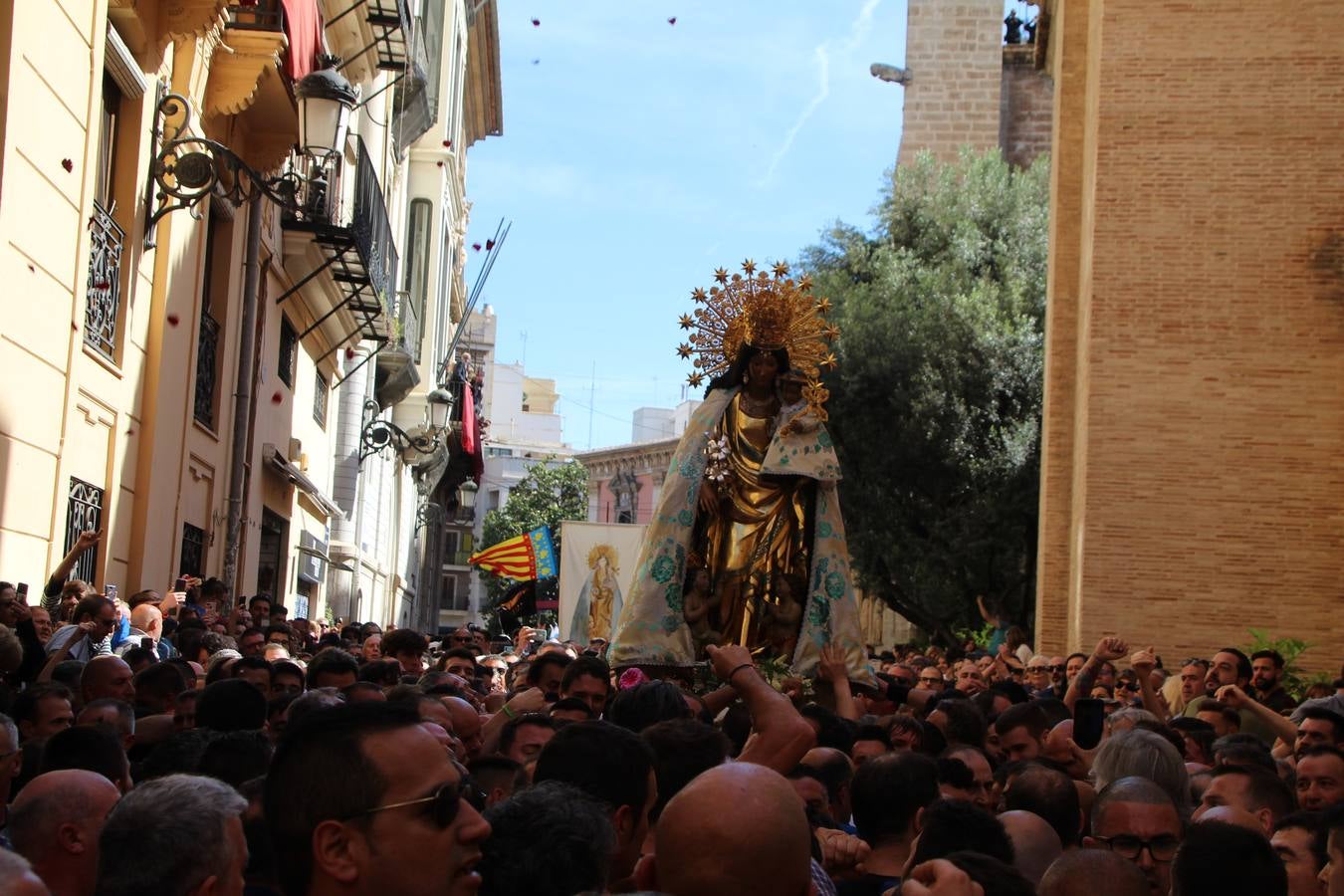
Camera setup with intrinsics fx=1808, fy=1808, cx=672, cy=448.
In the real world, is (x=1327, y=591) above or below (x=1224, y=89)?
below

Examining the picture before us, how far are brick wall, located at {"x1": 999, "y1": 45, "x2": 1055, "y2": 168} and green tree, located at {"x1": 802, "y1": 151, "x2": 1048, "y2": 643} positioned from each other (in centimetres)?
933

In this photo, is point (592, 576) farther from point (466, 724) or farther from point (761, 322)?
point (466, 724)

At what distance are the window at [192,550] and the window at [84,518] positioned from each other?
2505 millimetres

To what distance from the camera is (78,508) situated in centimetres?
1227

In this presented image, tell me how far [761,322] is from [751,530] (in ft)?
4.59

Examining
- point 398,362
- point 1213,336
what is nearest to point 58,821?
point 1213,336

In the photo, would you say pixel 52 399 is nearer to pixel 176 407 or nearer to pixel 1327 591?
pixel 176 407

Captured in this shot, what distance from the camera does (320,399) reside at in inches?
944

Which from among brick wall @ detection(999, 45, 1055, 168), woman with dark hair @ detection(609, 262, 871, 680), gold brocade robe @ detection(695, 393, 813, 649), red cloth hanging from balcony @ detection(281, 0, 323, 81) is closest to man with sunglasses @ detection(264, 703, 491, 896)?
woman with dark hair @ detection(609, 262, 871, 680)

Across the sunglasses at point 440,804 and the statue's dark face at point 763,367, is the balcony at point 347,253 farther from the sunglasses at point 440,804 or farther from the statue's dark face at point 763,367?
the sunglasses at point 440,804

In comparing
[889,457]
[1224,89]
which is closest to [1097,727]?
[1224,89]

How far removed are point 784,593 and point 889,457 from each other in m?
18.8

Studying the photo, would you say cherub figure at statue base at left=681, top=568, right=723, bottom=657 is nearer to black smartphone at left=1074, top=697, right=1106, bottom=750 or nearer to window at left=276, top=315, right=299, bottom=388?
black smartphone at left=1074, top=697, right=1106, bottom=750

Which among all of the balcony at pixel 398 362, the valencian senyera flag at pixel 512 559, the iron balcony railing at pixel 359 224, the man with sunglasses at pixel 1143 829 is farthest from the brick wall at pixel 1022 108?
the man with sunglasses at pixel 1143 829
